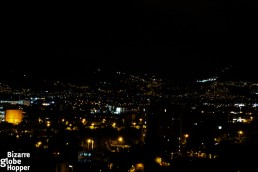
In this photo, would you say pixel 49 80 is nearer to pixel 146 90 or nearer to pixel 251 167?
pixel 146 90

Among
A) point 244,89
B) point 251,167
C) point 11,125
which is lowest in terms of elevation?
point 251,167

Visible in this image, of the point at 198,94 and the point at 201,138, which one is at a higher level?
the point at 198,94

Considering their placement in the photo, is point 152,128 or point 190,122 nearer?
point 152,128

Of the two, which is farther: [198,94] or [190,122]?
[198,94]

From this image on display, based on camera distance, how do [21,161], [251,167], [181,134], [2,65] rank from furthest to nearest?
[2,65], [181,134], [251,167], [21,161]

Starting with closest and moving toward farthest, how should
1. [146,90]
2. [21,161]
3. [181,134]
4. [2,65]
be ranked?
[21,161] < [181,134] < [2,65] < [146,90]

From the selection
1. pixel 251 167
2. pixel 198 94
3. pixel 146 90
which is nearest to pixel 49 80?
pixel 146 90

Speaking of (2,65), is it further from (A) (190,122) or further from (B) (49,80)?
(A) (190,122)

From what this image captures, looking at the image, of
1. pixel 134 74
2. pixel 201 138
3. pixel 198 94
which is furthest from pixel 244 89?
pixel 201 138

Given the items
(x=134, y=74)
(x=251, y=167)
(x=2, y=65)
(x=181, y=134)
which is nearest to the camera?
(x=251, y=167)
